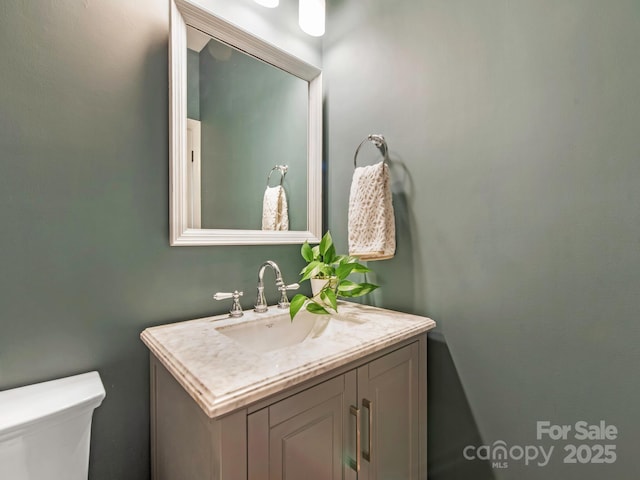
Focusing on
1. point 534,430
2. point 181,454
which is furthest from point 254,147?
point 534,430

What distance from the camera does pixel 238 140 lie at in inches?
46.0

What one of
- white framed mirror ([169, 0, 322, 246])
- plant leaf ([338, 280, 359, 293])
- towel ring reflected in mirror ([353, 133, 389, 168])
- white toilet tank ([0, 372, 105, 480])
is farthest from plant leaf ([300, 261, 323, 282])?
white toilet tank ([0, 372, 105, 480])

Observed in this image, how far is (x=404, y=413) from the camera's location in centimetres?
93

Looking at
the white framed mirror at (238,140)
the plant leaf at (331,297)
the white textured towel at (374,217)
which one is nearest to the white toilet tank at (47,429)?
the white framed mirror at (238,140)

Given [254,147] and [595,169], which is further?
[254,147]

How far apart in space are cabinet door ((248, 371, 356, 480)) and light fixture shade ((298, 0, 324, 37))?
137 cm

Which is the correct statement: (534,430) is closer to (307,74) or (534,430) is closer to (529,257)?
(529,257)

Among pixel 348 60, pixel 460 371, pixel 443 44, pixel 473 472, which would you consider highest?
pixel 348 60

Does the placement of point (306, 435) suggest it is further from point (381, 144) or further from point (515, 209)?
point (381, 144)

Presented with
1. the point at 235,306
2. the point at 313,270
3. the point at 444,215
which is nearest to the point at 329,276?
the point at 313,270

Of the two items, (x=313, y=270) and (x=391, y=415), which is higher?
(x=313, y=270)

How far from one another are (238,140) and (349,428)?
3.49 ft

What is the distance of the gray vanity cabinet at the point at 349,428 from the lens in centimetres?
59

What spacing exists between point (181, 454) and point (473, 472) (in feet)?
2.99
